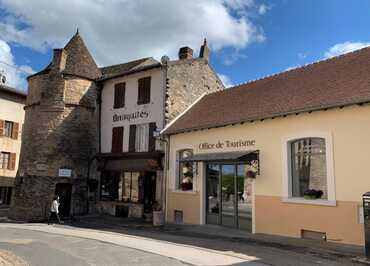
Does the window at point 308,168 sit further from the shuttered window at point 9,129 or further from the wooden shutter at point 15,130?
the wooden shutter at point 15,130

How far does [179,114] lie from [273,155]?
720cm

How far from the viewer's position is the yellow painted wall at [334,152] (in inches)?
384

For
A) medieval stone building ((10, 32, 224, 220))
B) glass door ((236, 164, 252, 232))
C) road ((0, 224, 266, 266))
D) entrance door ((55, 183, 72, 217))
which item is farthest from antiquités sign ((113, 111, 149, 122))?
road ((0, 224, 266, 266))

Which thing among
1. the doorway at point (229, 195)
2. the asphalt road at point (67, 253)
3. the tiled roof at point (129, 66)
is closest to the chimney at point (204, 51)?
the tiled roof at point (129, 66)

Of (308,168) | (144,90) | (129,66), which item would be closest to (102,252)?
(308,168)

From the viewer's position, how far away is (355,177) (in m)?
9.85

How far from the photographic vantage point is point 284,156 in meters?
11.6

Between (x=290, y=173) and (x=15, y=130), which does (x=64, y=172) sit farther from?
(x=290, y=173)

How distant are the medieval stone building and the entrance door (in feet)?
0.17

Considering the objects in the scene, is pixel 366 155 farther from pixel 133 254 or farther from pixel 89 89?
pixel 89 89

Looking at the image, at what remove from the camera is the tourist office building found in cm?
1003

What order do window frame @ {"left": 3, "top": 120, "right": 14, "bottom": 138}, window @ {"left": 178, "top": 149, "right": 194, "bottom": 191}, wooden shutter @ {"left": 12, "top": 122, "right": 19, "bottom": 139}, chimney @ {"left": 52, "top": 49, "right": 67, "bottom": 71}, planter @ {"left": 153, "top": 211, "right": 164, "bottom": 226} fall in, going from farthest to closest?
1. wooden shutter @ {"left": 12, "top": 122, "right": 19, "bottom": 139}
2. window frame @ {"left": 3, "top": 120, "right": 14, "bottom": 138}
3. chimney @ {"left": 52, "top": 49, "right": 67, "bottom": 71}
4. window @ {"left": 178, "top": 149, "right": 194, "bottom": 191}
5. planter @ {"left": 153, "top": 211, "right": 164, "bottom": 226}

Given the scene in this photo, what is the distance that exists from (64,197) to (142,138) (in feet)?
18.4

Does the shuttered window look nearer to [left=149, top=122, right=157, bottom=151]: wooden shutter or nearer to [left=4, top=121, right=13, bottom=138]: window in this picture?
[left=4, top=121, right=13, bottom=138]: window
